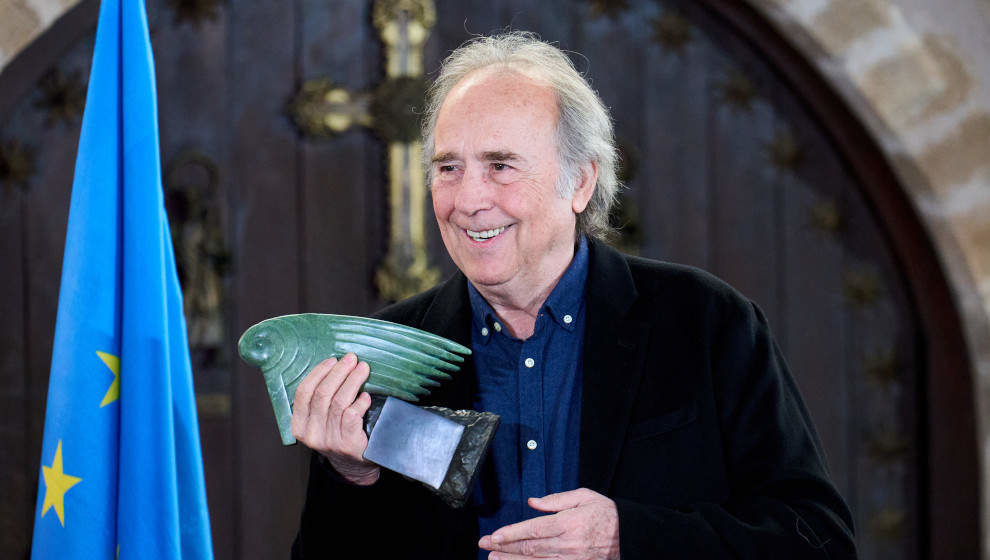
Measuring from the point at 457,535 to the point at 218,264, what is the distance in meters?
1.09

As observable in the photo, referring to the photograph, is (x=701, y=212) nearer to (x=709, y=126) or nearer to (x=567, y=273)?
(x=709, y=126)

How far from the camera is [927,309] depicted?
92.8 inches

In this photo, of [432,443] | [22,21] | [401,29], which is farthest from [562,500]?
[22,21]

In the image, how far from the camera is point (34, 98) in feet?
6.72

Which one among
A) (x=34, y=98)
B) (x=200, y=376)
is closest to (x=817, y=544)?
(x=200, y=376)

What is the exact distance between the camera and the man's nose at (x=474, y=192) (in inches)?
50.2

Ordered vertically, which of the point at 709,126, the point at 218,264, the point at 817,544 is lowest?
the point at 817,544

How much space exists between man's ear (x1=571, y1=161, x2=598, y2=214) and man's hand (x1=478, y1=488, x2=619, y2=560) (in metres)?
0.43

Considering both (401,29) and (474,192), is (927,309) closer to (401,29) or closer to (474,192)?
(401,29)

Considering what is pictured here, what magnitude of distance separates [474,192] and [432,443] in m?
0.33

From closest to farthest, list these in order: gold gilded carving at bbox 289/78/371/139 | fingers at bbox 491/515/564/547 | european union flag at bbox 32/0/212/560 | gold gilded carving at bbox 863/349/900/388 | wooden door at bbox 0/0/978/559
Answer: fingers at bbox 491/515/564/547 → european union flag at bbox 32/0/212/560 → wooden door at bbox 0/0/978/559 → gold gilded carving at bbox 289/78/371/139 → gold gilded carving at bbox 863/349/900/388

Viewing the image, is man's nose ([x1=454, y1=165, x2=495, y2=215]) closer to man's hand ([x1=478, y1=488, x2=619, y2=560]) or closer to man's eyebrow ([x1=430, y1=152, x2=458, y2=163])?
man's eyebrow ([x1=430, y1=152, x2=458, y2=163])

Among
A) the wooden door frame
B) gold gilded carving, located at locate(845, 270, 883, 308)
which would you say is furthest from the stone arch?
gold gilded carving, located at locate(845, 270, 883, 308)

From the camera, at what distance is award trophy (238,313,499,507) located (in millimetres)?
1148
